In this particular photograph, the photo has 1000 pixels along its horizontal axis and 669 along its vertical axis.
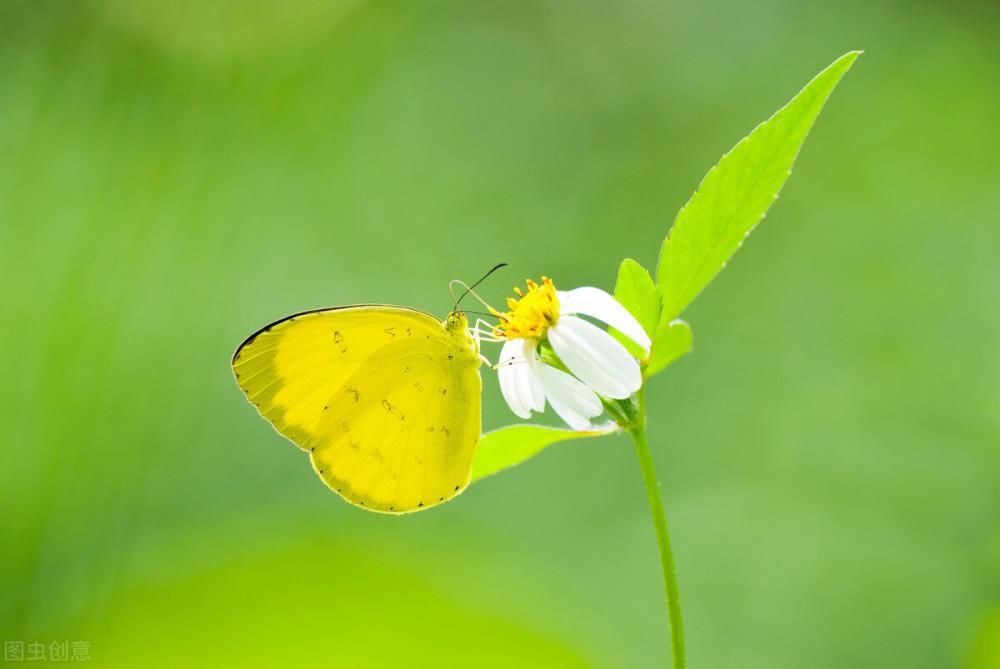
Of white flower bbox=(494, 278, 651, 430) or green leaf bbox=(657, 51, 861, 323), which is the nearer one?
green leaf bbox=(657, 51, 861, 323)

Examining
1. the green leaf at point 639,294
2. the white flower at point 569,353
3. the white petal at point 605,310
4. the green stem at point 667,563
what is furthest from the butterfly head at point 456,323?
the green stem at point 667,563

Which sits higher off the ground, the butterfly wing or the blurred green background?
the blurred green background

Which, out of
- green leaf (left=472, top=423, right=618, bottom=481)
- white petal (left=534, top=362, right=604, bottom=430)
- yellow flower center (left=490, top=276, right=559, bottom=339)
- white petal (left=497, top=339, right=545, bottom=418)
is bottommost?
green leaf (left=472, top=423, right=618, bottom=481)

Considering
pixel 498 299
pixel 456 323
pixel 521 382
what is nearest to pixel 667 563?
pixel 521 382

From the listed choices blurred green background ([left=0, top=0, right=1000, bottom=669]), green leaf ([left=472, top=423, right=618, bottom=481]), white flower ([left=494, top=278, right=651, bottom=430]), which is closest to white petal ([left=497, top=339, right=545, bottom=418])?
white flower ([left=494, top=278, right=651, bottom=430])

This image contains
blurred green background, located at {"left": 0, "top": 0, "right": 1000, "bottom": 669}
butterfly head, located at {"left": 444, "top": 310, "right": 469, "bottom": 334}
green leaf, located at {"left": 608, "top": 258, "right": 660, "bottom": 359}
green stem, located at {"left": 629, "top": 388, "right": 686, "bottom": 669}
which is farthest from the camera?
butterfly head, located at {"left": 444, "top": 310, "right": 469, "bottom": 334}

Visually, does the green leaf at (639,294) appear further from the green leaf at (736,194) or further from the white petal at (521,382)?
the white petal at (521,382)

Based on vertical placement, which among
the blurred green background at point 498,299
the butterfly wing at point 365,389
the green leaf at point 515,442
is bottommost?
the green leaf at point 515,442

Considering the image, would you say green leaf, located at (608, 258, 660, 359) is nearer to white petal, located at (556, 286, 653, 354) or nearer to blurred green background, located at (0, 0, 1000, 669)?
white petal, located at (556, 286, 653, 354)
